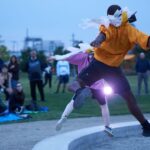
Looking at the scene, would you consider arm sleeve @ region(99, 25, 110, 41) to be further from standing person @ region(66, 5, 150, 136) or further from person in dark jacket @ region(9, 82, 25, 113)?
person in dark jacket @ region(9, 82, 25, 113)

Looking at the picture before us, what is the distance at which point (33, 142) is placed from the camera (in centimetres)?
910

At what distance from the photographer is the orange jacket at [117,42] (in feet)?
24.6

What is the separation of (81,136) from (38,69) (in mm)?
10723

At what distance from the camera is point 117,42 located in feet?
25.2

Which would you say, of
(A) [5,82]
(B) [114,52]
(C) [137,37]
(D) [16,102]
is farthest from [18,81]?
(C) [137,37]

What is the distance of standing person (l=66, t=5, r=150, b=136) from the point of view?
7598mm

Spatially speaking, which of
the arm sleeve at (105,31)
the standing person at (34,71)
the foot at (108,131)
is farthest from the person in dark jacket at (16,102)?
the arm sleeve at (105,31)

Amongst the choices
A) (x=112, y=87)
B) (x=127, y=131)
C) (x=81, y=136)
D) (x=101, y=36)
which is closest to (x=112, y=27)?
(x=101, y=36)

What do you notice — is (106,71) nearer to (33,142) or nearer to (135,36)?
(135,36)

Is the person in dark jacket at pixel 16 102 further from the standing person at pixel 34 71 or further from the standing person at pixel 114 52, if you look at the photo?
the standing person at pixel 114 52

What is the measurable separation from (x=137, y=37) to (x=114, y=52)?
0.51 m

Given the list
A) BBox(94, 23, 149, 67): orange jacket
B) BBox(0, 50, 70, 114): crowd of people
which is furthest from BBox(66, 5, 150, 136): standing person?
BBox(0, 50, 70, 114): crowd of people

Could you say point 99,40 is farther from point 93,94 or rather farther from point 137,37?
point 93,94

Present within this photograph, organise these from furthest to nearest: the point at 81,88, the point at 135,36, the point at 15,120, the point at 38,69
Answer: the point at 38,69 < the point at 15,120 < the point at 81,88 < the point at 135,36
